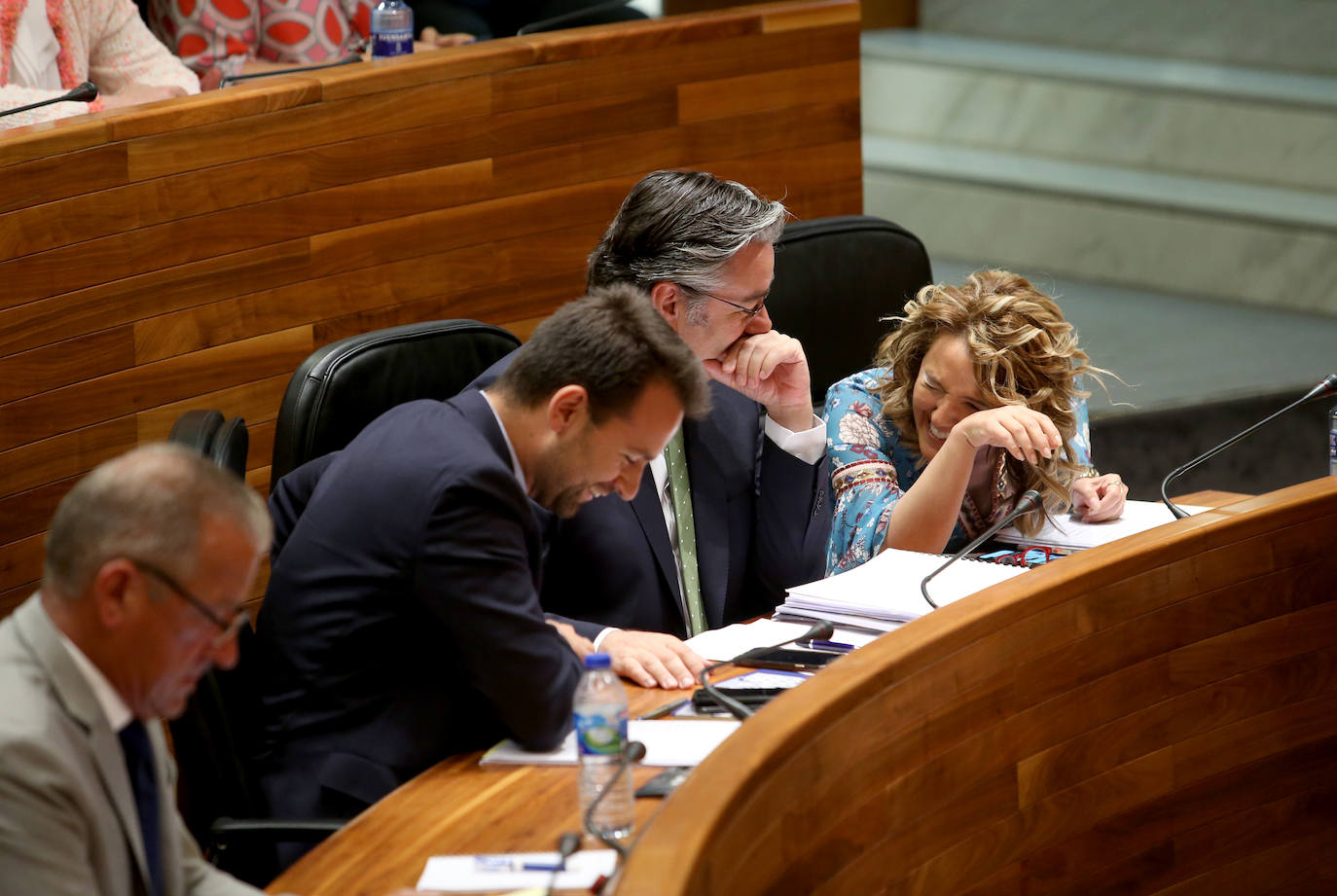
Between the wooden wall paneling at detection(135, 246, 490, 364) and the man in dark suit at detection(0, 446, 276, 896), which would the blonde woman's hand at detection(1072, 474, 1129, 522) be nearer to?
the wooden wall paneling at detection(135, 246, 490, 364)

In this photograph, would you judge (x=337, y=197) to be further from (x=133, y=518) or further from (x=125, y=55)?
(x=133, y=518)

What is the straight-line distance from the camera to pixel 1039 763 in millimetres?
2107

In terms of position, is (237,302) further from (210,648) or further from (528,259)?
(210,648)

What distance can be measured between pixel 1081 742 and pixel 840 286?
→ 136cm

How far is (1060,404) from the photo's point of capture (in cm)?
262

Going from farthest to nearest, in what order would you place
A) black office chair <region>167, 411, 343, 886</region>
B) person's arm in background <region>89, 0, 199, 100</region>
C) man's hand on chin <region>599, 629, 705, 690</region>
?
person's arm in background <region>89, 0, 199, 100</region>
man's hand on chin <region>599, 629, 705, 690</region>
black office chair <region>167, 411, 343, 886</region>

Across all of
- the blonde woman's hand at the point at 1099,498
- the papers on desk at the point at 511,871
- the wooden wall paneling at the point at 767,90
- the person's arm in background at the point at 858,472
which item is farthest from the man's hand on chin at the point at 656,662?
the wooden wall paneling at the point at 767,90

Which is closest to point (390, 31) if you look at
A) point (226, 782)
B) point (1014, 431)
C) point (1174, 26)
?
point (1014, 431)

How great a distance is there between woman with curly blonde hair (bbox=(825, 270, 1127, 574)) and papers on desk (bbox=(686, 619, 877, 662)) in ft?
1.21

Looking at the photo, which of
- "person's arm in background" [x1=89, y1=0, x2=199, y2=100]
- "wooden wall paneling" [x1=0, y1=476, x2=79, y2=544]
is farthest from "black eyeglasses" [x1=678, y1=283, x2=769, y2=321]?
"person's arm in background" [x1=89, y1=0, x2=199, y2=100]

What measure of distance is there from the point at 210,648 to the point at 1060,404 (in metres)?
1.61

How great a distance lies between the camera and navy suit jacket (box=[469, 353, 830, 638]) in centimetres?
236

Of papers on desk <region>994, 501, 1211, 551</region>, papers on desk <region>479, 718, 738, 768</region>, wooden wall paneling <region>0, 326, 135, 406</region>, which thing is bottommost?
papers on desk <region>994, 501, 1211, 551</region>

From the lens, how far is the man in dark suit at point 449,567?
181 cm
